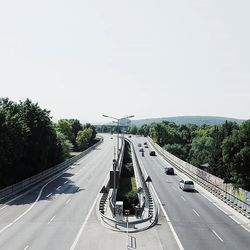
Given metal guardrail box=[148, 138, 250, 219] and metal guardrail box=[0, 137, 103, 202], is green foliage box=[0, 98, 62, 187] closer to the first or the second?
metal guardrail box=[0, 137, 103, 202]

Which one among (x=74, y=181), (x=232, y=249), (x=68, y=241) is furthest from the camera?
(x=74, y=181)

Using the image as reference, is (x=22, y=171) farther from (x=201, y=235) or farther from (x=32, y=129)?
(x=201, y=235)

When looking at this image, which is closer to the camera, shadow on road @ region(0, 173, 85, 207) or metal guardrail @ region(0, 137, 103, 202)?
shadow on road @ region(0, 173, 85, 207)

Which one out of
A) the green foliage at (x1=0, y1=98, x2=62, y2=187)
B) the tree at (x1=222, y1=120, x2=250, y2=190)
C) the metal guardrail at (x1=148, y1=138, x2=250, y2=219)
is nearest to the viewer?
the metal guardrail at (x1=148, y1=138, x2=250, y2=219)

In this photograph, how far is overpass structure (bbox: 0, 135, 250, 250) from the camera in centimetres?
2691

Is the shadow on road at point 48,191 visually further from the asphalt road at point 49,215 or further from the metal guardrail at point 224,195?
the metal guardrail at point 224,195

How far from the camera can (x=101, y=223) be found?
32.9 metres

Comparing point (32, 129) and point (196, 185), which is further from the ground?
point (32, 129)

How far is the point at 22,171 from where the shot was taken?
6203 centimetres

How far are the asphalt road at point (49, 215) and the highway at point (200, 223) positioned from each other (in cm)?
745

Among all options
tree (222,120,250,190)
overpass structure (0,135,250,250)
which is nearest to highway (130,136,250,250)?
overpass structure (0,135,250,250)

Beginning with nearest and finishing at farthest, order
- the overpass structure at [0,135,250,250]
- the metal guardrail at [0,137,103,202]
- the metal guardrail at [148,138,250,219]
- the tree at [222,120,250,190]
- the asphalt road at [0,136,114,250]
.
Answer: the overpass structure at [0,135,250,250]
the asphalt road at [0,136,114,250]
the metal guardrail at [148,138,250,219]
the metal guardrail at [0,137,103,202]
the tree at [222,120,250,190]

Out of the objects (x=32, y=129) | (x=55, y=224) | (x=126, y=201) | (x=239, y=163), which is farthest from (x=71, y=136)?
(x=55, y=224)

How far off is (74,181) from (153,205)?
24.8m
